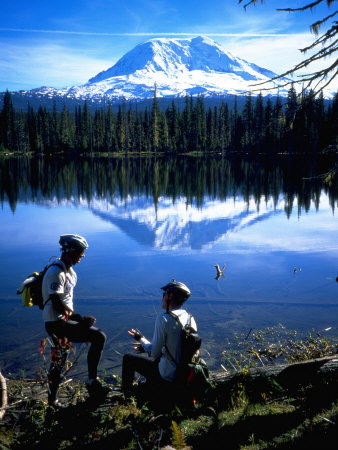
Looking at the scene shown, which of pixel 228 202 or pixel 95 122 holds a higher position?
pixel 95 122

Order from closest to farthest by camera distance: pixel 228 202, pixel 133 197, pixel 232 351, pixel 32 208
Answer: pixel 232 351, pixel 32 208, pixel 228 202, pixel 133 197

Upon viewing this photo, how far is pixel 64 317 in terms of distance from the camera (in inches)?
201

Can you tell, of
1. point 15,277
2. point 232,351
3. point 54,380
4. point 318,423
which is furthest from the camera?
point 15,277

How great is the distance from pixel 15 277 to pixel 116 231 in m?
8.56

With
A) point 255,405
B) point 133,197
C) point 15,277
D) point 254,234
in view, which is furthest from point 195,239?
point 133,197

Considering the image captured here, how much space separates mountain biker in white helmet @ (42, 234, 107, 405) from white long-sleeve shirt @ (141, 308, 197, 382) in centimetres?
90

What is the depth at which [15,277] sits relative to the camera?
1271cm

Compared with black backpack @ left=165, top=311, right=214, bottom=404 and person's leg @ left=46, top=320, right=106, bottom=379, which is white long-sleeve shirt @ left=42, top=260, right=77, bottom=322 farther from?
black backpack @ left=165, top=311, right=214, bottom=404

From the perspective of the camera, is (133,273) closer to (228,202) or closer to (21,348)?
(21,348)

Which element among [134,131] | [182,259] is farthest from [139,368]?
[134,131]

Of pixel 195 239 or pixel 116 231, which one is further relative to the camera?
pixel 116 231

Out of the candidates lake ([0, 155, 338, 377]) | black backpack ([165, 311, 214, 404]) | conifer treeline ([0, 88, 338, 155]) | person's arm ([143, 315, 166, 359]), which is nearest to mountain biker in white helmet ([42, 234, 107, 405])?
person's arm ([143, 315, 166, 359])

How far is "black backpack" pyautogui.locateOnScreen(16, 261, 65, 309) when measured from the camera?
5043 millimetres

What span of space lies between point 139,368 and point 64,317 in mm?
1143
